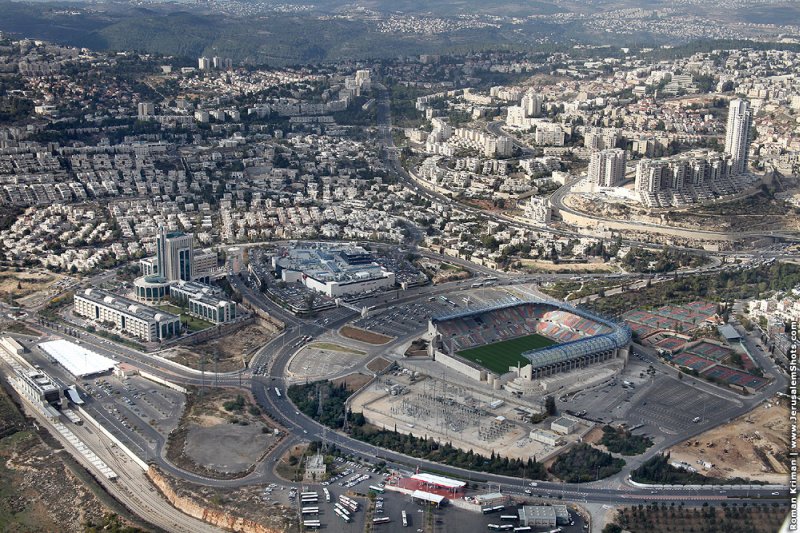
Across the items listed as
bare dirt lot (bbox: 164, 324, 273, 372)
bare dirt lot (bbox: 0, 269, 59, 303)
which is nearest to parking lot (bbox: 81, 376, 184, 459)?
bare dirt lot (bbox: 164, 324, 273, 372)

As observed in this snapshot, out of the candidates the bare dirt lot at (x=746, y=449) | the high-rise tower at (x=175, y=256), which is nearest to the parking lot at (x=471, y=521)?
the bare dirt lot at (x=746, y=449)

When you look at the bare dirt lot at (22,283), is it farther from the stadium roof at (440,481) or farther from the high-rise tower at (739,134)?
the high-rise tower at (739,134)

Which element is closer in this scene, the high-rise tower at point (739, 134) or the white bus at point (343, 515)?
the white bus at point (343, 515)

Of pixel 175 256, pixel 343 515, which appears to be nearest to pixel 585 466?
pixel 343 515

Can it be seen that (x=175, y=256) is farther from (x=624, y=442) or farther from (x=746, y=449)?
(x=746, y=449)

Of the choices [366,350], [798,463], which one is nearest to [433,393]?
[366,350]

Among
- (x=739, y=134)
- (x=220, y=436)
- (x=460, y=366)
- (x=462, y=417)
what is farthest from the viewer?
(x=739, y=134)

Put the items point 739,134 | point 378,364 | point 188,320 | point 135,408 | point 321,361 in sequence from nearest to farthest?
point 135,408, point 378,364, point 321,361, point 188,320, point 739,134
